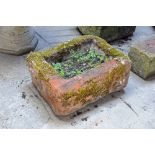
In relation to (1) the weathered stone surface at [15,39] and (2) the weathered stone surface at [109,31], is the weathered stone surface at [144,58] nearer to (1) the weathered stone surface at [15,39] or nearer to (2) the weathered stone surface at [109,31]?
(2) the weathered stone surface at [109,31]

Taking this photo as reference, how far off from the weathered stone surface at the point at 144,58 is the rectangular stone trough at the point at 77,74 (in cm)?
46

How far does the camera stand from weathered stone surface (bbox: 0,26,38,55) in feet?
13.1

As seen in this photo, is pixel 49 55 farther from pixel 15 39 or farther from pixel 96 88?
pixel 15 39

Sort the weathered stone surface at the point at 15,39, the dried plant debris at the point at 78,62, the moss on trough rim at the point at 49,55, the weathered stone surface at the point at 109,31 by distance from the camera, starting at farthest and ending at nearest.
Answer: the weathered stone surface at the point at 109,31 → the weathered stone surface at the point at 15,39 → the dried plant debris at the point at 78,62 → the moss on trough rim at the point at 49,55

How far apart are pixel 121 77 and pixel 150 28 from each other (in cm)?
206

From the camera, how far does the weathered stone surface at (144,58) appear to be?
3691mm

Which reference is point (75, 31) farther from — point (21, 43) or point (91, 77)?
point (91, 77)

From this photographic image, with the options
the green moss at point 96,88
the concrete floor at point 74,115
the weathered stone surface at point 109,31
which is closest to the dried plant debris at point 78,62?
the green moss at point 96,88

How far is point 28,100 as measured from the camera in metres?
3.44

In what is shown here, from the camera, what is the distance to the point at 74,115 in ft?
10.8

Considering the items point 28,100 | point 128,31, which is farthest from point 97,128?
point 128,31

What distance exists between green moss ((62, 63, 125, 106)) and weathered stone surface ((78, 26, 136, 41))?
1246 millimetres

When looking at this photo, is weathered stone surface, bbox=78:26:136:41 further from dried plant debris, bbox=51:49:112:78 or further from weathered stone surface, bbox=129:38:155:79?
dried plant debris, bbox=51:49:112:78

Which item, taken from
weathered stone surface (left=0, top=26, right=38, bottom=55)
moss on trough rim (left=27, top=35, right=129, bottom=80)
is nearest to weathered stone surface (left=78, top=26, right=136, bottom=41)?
moss on trough rim (left=27, top=35, right=129, bottom=80)
